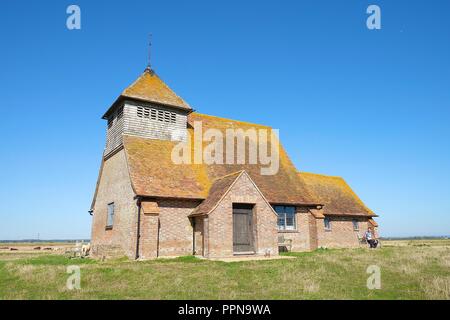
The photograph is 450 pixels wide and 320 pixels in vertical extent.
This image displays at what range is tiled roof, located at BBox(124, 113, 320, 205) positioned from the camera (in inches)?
817

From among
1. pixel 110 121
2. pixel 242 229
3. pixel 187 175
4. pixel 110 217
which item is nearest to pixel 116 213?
pixel 110 217

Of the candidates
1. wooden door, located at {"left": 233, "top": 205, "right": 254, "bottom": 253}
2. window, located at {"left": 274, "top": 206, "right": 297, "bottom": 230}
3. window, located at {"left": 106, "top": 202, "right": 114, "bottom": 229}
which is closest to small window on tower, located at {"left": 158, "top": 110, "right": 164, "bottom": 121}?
window, located at {"left": 106, "top": 202, "right": 114, "bottom": 229}

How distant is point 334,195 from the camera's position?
105 feet

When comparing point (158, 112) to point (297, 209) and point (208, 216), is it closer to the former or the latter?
point (208, 216)

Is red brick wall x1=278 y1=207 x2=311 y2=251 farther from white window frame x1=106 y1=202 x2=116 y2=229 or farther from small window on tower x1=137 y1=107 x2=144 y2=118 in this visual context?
small window on tower x1=137 y1=107 x2=144 y2=118

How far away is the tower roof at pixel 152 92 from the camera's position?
24.2 m

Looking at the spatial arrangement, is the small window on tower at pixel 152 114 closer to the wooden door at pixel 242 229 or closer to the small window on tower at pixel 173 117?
the small window on tower at pixel 173 117

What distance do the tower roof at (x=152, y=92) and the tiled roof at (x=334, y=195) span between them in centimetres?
1241

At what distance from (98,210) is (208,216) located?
11558mm

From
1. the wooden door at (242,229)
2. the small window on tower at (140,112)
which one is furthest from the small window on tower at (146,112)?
the wooden door at (242,229)

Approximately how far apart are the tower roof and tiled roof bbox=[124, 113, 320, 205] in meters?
2.36
